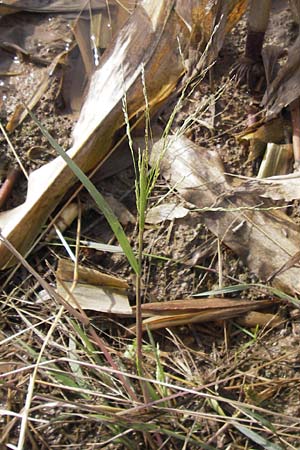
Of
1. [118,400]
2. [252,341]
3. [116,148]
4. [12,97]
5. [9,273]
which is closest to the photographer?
[118,400]

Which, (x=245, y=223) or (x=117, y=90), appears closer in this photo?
(x=245, y=223)

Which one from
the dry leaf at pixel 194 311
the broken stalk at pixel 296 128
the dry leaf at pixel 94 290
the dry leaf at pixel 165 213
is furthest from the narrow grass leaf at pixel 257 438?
the broken stalk at pixel 296 128

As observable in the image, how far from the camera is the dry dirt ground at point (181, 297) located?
139 cm

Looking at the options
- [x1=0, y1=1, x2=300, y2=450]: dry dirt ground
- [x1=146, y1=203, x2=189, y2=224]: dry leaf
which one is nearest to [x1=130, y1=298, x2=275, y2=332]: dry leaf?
[x1=0, y1=1, x2=300, y2=450]: dry dirt ground

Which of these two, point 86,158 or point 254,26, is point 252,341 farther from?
point 254,26

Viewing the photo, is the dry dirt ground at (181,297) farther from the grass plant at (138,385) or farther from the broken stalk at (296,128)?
the broken stalk at (296,128)

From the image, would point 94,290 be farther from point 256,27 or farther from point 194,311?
point 256,27

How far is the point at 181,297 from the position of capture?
155 centimetres

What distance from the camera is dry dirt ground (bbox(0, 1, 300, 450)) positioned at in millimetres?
1386

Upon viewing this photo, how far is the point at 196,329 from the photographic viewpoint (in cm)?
151

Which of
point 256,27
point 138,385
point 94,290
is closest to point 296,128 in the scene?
point 256,27

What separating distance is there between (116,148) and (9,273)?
46 centimetres

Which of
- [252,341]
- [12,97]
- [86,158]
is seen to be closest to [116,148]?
[86,158]

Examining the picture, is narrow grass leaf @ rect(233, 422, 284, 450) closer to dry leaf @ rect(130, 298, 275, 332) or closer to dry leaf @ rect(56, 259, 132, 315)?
dry leaf @ rect(130, 298, 275, 332)
